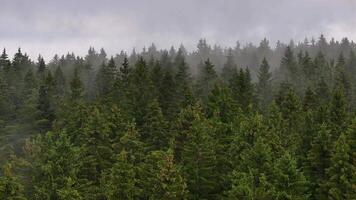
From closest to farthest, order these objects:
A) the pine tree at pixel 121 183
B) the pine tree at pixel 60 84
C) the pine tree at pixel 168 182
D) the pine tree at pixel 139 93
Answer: the pine tree at pixel 168 182 < the pine tree at pixel 121 183 < the pine tree at pixel 139 93 < the pine tree at pixel 60 84

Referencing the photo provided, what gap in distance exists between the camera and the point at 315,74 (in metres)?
113

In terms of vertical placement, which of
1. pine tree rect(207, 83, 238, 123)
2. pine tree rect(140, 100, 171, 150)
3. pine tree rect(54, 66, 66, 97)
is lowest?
pine tree rect(140, 100, 171, 150)

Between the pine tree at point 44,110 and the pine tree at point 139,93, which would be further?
the pine tree at point 44,110

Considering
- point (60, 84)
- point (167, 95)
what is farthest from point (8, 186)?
point (60, 84)

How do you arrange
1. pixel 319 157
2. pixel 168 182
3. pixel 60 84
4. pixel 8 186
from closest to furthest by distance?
pixel 8 186 < pixel 168 182 < pixel 319 157 < pixel 60 84

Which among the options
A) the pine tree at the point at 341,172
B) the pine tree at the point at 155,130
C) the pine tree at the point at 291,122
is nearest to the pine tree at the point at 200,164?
the pine tree at the point at 291,122

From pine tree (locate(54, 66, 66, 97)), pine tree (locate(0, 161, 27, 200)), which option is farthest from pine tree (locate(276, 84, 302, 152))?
pine tree (locate(54, 66, 66, 97))

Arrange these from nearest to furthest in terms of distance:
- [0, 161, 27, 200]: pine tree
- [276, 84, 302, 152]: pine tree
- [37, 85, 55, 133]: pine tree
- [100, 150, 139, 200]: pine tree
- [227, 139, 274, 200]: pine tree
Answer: [0, 161, 27, 200]: pine tree
[227, 139, 274, 200]: pine tree
[100, 150, 139, 200]: pine tree
[276, 84, 302, 152]: pine tree
[37, 85, 55, 133]: pine tree

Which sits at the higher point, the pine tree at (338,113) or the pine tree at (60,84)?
the pine tree at (60,84)

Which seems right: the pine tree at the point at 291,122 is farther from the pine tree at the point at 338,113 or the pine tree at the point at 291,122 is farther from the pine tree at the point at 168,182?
the pine tree at the point at 168,182

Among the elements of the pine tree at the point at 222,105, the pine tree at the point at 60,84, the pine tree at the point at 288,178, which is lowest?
the pine tree at the point at 288,178

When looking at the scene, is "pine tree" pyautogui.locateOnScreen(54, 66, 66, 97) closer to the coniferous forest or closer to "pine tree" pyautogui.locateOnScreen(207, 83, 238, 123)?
the coniferous forest

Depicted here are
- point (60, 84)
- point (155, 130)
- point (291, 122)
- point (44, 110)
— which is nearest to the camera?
point (155, 130)

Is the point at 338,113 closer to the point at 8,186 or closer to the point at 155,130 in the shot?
the point at 155,130
